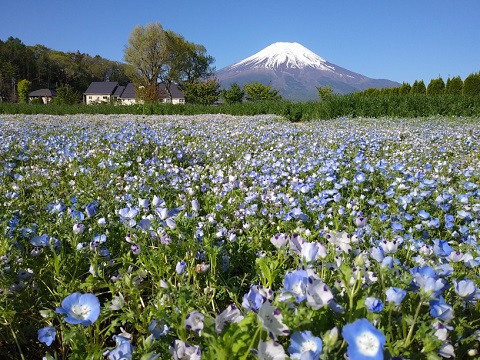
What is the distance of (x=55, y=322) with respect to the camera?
190cm

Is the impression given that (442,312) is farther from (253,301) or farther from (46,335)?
(46,335)

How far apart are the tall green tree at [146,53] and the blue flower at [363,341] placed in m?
53.4

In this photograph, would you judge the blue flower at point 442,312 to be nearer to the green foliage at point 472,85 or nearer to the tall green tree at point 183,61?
the green foliage at point 472,85

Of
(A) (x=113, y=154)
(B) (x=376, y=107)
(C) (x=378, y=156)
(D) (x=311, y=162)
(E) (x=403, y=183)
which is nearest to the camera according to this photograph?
(E) (x=403, y=183)

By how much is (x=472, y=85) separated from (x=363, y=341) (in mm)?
27323

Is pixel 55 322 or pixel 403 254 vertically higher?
pixel 403 254

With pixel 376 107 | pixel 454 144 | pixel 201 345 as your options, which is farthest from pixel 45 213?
pixel 376 107

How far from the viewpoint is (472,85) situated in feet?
76.8

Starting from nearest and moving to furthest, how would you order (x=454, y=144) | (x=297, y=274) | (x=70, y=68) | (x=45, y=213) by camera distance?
(x=297, y=274) < (x=45, y=213) < (x=454, y=144) < (x=70, y=68)

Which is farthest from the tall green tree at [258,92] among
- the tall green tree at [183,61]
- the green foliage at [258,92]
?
the tall green tree at [183,61]

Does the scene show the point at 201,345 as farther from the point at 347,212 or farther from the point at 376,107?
the point at 376,107

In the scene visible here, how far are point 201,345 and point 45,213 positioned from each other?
208 cm

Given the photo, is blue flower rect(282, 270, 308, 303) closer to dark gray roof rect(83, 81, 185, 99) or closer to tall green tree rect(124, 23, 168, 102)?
tall green tree rect(124, 23, 168, 102)

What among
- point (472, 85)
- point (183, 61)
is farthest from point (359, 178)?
point (183, 61)
